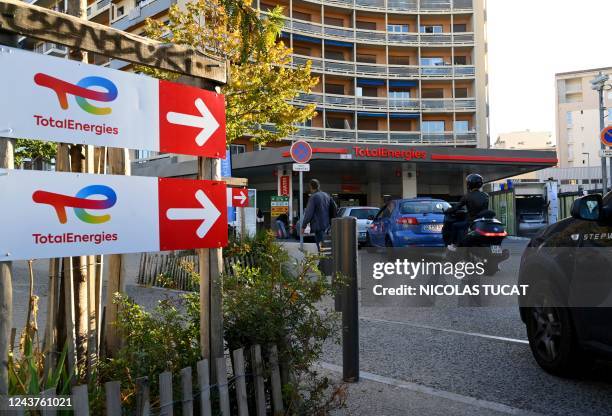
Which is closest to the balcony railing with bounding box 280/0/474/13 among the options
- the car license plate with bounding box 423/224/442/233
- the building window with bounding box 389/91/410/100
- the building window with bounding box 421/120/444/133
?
the building window with bounding box 389/91/410/100

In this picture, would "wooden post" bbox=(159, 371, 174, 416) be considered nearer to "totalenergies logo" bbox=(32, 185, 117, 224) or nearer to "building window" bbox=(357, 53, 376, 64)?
"totalenergies logo" bbox=(32, 185, 117, 224)

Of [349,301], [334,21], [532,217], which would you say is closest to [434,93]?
[334,21]

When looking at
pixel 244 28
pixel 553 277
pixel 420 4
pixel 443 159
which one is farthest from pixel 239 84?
pixel 420 4

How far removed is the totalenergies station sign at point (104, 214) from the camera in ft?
7.74

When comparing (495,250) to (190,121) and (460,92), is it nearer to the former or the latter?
(190,121)

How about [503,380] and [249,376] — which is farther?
[503,380]

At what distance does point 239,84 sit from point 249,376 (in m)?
14.2

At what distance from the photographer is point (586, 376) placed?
4.66 meters

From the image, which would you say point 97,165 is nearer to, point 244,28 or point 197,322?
point 197,322

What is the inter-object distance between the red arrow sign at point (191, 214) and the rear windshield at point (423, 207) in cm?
1162

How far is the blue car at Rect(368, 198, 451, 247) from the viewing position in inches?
549

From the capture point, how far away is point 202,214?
3.06 m

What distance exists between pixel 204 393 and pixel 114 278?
1248 millimetres

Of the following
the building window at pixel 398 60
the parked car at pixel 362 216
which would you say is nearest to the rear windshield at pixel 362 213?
the parked car at pixel 362 216
